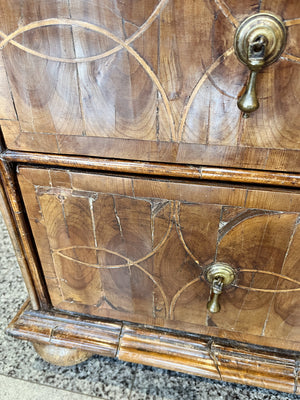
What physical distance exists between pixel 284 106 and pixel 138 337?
0.49 metres

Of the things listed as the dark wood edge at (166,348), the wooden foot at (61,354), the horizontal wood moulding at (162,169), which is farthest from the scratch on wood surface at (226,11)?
the wooden foot at (61,354)

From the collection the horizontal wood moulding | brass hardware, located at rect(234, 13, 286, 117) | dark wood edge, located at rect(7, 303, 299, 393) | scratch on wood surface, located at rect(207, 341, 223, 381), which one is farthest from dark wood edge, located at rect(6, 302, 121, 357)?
brass hardware, located at rect(234, 13, 286, 117)

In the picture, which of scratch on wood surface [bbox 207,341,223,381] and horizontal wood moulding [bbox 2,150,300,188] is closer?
horizontal wood moulding [bbox 2,150,300,188]

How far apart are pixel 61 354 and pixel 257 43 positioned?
673 millimetres

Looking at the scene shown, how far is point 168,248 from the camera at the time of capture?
528mm

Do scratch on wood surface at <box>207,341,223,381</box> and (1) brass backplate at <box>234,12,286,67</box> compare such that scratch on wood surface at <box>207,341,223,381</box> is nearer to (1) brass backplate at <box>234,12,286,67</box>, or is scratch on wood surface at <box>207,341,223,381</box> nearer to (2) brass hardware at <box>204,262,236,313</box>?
(2) brass hardware at <box>204,262,236,313</box>

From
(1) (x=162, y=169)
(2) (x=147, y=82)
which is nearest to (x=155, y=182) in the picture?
(1) (x=162, y=169)

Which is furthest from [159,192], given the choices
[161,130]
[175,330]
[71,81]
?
[175,330]

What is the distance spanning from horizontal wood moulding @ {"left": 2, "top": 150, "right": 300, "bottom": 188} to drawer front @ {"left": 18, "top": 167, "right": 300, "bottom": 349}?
16mm

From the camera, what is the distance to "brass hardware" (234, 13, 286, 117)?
1.12ft

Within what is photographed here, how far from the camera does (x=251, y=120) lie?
0.41 metres

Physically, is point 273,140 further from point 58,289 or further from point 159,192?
point 58,289

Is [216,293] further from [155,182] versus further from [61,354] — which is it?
[61,354]

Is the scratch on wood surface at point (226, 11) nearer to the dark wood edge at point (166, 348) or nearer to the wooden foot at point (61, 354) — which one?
the dark wood edge at point (166, 348)
